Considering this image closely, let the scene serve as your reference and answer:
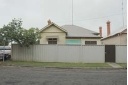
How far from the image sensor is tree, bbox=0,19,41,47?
92.5 ft

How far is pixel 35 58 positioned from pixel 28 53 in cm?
94

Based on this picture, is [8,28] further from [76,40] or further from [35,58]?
[76,40]

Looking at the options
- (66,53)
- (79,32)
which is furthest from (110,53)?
(79,32)

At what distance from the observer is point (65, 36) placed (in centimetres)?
3662

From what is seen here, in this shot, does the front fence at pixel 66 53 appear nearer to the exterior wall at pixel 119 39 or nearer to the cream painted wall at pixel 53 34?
the exterior wall at pixel 119 39

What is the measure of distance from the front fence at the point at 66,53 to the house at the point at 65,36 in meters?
6.98

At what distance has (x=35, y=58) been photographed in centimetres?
2927

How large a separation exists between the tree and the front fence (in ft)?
2.92

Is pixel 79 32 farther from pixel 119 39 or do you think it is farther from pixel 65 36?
pixel 119 39

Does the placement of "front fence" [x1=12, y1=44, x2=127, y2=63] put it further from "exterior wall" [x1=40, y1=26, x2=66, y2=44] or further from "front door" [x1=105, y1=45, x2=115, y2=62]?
"exterior wall" [x1=40, y1=26, x2=66, y2=44]

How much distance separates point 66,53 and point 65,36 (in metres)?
7.84

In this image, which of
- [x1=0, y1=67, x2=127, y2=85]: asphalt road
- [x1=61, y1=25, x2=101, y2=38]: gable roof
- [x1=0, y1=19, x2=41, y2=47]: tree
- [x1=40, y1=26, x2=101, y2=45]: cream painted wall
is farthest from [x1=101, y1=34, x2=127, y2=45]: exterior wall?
[x1=0, y1=67, x2=127, y2=85]: asphalt road

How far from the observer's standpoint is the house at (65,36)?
1427 inches

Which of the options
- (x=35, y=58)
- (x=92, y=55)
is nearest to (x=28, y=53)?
(x=35, y=58)
